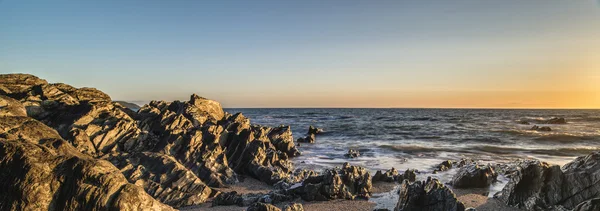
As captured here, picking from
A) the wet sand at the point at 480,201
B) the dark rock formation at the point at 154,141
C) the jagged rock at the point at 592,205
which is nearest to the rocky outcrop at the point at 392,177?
the wet sand at the point at 480,201

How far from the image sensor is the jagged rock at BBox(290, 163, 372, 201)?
13750 millimetres

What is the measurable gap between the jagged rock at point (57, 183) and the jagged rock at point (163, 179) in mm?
7235

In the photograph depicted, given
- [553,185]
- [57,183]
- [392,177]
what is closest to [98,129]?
[57,183]

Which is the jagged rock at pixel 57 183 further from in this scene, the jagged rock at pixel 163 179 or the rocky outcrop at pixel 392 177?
the rocky outcrop at pixel 392 177

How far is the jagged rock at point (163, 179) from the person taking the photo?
1312 centimetres

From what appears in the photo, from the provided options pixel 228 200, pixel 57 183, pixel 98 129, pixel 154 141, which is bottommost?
pixel 228 200

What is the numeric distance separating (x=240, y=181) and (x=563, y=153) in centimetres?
2903

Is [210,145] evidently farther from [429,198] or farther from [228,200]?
[429,198]

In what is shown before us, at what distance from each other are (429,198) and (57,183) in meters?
9.41

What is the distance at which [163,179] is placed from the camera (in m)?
13.9

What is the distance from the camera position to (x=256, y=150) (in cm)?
2119

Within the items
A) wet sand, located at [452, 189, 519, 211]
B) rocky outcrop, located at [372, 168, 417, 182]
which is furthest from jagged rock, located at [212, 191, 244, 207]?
wet sand, located at [452, 189, 519, 211]

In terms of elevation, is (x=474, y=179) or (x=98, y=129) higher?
(x=98, y=129)

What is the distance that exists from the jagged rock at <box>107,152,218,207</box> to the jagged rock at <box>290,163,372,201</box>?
12.4ft
